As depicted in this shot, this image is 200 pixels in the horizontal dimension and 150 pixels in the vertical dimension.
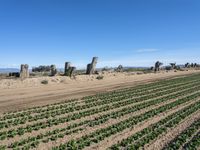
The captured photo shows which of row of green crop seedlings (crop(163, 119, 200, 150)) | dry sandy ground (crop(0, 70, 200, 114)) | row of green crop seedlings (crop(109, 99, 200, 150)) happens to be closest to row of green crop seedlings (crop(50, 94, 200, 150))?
row of green crop seedlings (crop(109, 99, 200, 150))

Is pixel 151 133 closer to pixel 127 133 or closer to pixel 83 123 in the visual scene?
pixel 127 133

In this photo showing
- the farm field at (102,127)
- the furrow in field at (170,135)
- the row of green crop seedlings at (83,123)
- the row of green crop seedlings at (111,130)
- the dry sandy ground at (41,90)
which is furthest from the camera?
the dry sandy ground at (41,90)

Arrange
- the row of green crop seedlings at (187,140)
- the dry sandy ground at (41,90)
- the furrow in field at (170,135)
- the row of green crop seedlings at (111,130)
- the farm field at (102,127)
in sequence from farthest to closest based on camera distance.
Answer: the dry sandy ground at (41,90), the farm field at (102,127), the row of green crop seedlings at (111,130), the furrow in field at (170,135), the row of green crop seedlings at (187,140)

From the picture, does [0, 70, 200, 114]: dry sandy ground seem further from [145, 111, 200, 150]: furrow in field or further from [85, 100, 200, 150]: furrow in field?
[145, 111, 200, 150]: furrow in field

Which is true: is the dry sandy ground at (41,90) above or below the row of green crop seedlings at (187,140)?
above

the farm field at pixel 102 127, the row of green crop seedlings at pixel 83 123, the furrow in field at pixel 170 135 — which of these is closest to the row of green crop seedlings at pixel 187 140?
the farm field at pixel 102 127

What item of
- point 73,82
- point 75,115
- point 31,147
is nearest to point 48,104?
point 75,115

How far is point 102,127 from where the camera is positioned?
2116cm

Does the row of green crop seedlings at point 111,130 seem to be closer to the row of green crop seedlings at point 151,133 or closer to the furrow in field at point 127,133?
the furrow in field at point 127,133

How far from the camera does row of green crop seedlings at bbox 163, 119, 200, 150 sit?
1634cm

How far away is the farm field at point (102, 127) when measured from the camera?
56.0ft

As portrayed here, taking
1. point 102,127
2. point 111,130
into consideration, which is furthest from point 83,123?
point 111,130

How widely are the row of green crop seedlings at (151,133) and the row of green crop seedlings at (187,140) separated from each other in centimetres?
41

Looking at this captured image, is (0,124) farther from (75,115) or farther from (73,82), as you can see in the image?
(73,82)
